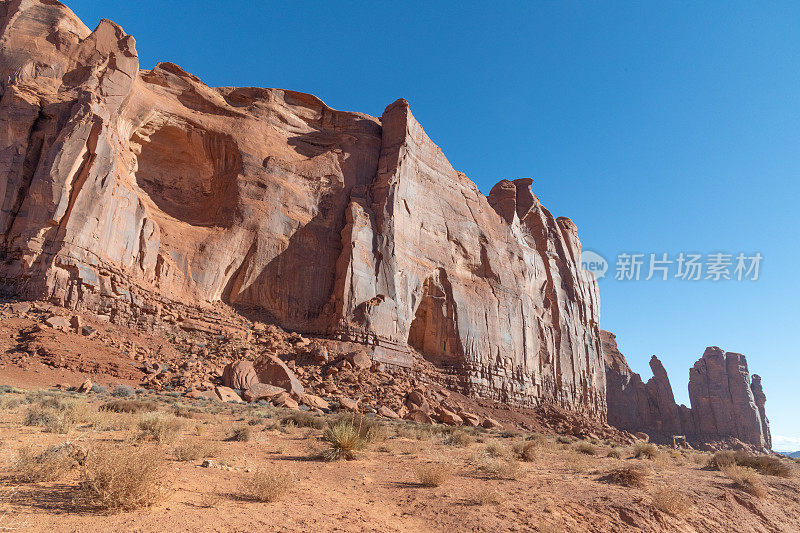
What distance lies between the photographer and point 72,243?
19.3 meters

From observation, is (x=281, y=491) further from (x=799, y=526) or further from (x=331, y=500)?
(x=799, y=526)

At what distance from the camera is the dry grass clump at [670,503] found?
21.2 ft

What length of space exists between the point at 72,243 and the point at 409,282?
18.9 m

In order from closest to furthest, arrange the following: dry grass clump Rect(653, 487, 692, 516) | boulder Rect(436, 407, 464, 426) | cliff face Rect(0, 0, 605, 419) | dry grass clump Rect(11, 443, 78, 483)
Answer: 1. dry grass clump Rect(11, 443, 78, 483)
2. dry grass clump Rect(653, 487, 692, 516)
3. cliff face Rect(0, 0, 605, 419)
4. boulder Rect(436, 407, 464, 426)

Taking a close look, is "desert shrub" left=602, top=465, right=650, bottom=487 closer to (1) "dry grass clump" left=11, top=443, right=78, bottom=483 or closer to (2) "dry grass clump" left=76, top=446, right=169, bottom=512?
(2) "dry grass clump" left=76, top=446, right=169, bottom=512

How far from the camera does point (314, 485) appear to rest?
20.3 feet

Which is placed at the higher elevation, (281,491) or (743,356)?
(743,356)

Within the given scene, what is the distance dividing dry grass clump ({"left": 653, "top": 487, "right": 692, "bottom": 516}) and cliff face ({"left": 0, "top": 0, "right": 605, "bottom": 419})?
2068 centimetres

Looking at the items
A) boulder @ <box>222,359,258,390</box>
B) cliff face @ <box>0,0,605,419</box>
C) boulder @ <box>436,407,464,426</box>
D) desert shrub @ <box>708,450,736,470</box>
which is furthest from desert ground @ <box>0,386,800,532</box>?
cliff face @ <box>0,0,605,419</box>

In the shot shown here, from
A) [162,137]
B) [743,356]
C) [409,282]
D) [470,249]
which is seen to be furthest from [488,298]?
[743,356]

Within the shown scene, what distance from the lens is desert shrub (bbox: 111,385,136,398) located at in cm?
1524

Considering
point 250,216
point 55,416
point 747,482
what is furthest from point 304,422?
point 250,216

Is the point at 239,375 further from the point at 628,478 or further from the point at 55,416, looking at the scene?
Answer: the point at 628,478

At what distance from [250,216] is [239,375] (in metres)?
11.4
